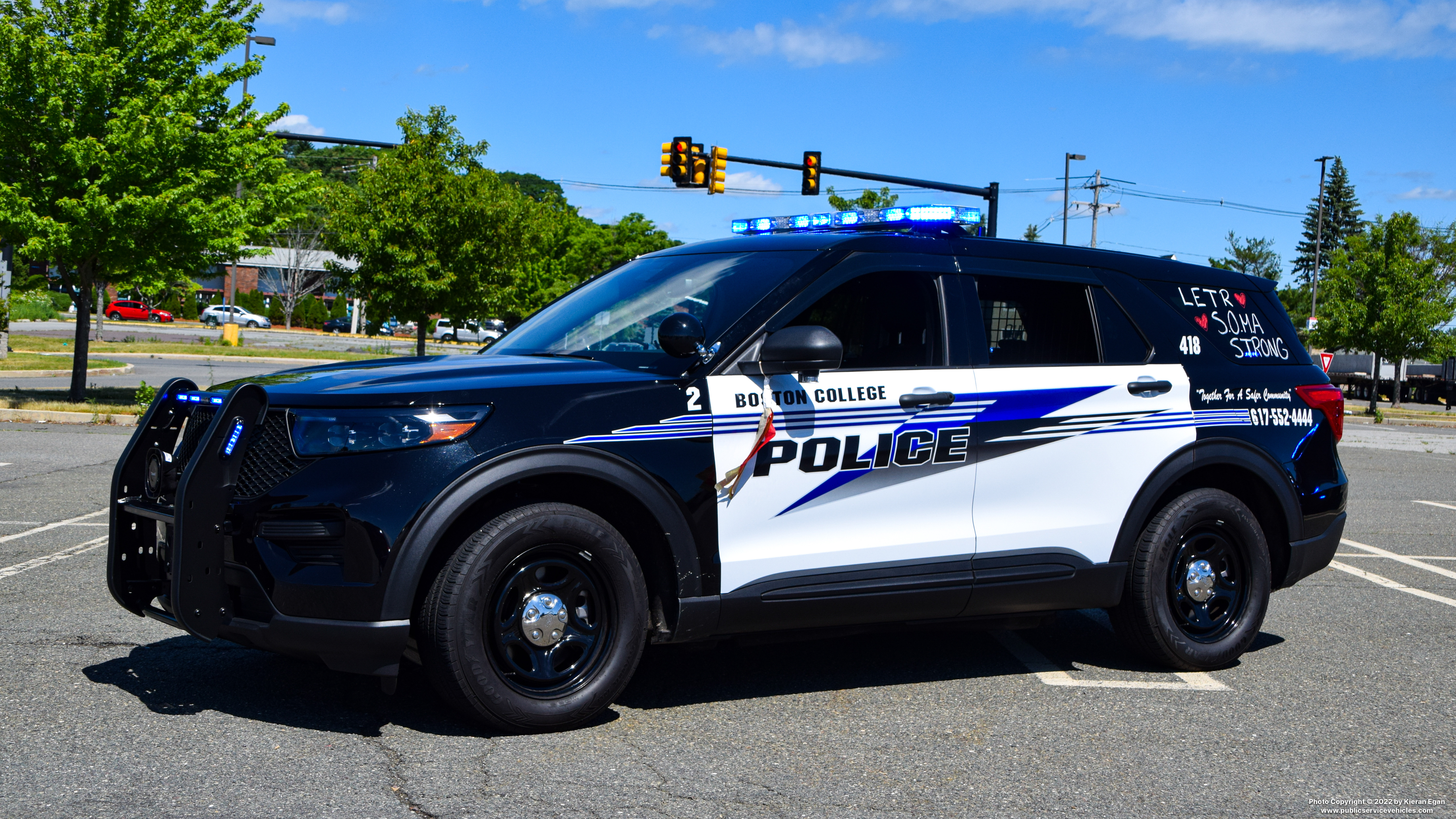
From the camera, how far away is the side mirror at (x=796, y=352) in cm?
436

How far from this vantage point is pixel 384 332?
66.6 metres

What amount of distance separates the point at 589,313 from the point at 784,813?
7.87ft

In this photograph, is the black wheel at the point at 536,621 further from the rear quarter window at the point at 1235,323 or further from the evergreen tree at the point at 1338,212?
the evergreen tree at the point at 1338,212

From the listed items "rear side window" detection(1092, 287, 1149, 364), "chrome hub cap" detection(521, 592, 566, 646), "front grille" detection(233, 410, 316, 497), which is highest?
"rear side window" detection(1092, 287, 1149, 364)

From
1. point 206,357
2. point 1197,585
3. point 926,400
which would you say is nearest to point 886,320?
point 926,400

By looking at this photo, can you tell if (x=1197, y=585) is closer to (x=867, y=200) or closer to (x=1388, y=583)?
(x=1388, y=583)

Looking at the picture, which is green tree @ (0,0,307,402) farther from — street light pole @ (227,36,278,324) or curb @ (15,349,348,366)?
curb @ (15,349,348,366)

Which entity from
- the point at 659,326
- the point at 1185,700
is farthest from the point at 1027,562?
the point at 659,326

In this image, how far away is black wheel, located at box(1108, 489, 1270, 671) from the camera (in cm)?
534

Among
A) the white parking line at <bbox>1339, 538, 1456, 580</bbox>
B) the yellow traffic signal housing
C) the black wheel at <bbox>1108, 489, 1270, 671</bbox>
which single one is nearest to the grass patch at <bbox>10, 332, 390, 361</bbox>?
the yellow traffic signal housing

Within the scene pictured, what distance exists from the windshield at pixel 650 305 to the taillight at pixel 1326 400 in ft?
8.85

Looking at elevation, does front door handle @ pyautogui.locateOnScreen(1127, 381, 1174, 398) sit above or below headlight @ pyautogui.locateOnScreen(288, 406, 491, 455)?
above

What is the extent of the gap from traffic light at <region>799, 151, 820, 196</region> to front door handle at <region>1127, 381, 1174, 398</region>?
864 inches

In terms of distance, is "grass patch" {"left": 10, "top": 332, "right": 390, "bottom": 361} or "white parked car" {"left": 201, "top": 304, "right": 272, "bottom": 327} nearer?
"grass patch" {"left": 10, "top": 332, "right": 390, "bottom": 361}
